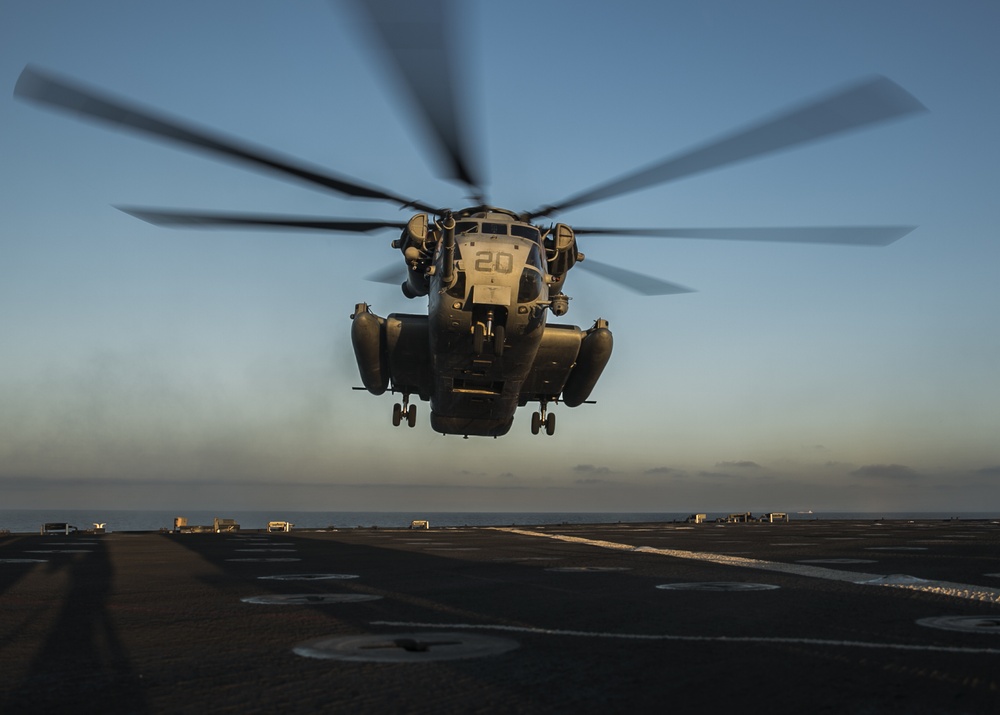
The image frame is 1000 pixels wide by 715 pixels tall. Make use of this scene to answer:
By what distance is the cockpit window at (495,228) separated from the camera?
2186 centimetres

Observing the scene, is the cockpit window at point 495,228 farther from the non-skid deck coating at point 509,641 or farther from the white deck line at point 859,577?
the non-skid deck coating at point 509,641

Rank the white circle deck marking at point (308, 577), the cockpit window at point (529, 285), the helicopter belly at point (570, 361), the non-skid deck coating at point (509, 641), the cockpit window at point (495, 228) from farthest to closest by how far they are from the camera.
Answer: the helicopter belly at point (570, 361) → the cockpit window at point (495, 228) → the cockpit window at point (529, 285) → the white circle deck marking at point (308, 577) → the non-skid deck coating at point (509, 641)

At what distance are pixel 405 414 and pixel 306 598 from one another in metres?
18.3

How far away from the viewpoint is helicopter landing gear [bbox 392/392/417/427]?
2820 cm

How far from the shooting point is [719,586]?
36.3 ft

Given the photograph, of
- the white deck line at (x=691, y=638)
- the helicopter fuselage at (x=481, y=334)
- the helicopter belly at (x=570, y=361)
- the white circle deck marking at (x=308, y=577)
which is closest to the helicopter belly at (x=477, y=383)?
the helicopter fuselage at (x=481, y=334)

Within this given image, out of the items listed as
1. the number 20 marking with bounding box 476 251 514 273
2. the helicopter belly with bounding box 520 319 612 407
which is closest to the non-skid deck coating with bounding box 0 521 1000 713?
the number 20 marking with bounding box 476 251 514 273

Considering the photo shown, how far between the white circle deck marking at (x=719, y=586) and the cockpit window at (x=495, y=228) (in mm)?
12338

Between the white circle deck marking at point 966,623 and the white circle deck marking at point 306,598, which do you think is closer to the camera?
the white circle deck marking at point 966,623

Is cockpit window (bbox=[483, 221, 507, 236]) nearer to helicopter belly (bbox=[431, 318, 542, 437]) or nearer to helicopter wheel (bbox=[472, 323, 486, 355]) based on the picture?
helicopter wheel (bbox=[472, 323, 486, 355])

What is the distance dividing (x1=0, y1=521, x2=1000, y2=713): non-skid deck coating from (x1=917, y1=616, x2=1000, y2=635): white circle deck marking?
0.03 metres

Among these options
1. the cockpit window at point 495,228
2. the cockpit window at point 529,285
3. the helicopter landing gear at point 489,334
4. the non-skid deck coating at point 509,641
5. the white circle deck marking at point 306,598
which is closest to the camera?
the non-skid deck coating at point 509,641

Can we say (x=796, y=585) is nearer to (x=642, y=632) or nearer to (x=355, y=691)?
(x=642, y=632)

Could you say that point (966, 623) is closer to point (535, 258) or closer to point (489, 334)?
point (489, 334)
